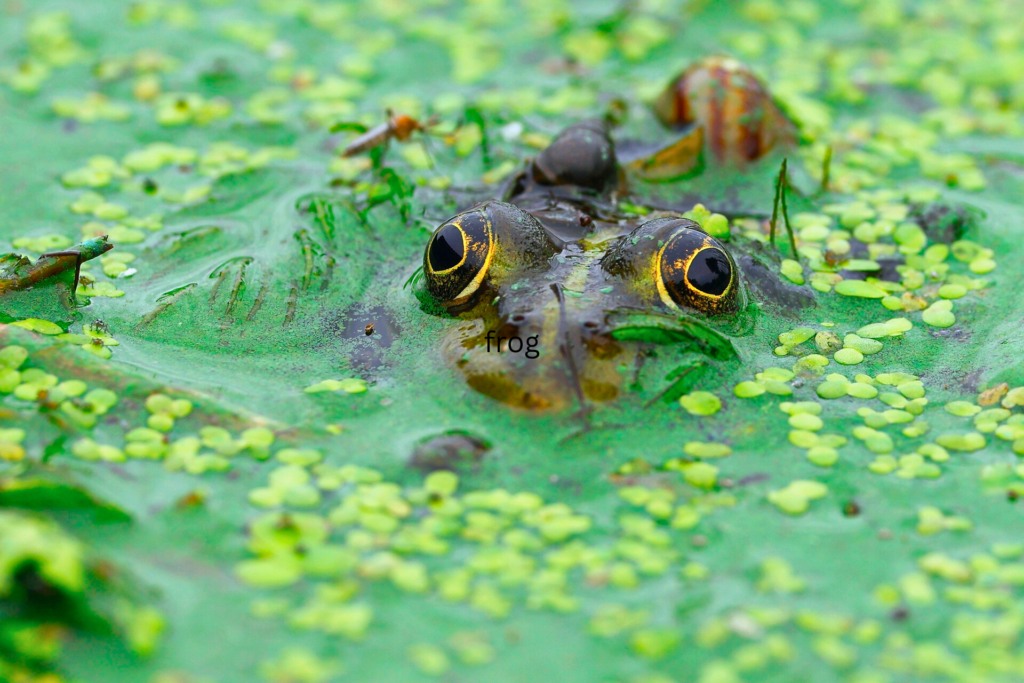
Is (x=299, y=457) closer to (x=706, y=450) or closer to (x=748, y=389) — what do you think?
(x=706, y=450)

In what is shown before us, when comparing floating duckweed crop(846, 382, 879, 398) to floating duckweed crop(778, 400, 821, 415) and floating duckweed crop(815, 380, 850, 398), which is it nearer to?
floating duckweed crop(815, 380, 850, 398)

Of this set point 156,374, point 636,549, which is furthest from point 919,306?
point 156,374

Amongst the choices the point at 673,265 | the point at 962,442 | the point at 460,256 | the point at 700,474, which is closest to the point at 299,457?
the point at 460,256

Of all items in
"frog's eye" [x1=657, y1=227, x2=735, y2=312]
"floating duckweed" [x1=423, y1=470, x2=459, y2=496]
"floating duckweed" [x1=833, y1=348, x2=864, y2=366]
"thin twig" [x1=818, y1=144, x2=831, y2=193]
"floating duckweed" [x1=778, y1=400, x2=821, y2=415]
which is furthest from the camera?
"thin twig" [x1=818, y1=144, x2=831, y2=193]

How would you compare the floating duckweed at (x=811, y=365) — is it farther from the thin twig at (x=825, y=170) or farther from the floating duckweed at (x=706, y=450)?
the thin twig at (x=825, y=170)

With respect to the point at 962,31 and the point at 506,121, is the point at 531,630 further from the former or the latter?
the point at 962,31

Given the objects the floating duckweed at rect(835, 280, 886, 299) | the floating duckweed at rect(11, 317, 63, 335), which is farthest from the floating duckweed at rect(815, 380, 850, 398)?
the floating duckweed at rect(11, 317, 63, 335)
